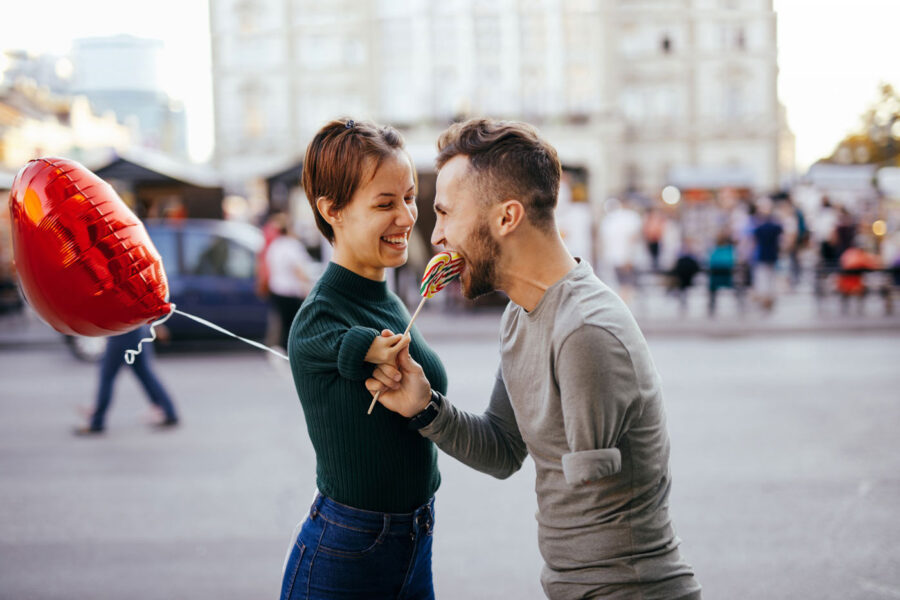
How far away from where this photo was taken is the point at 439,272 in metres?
1.94

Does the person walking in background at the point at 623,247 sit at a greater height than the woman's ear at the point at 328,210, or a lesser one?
lesser

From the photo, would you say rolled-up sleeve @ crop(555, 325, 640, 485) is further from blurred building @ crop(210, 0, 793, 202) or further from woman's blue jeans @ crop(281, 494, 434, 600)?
blurred building @ crop(210, 0, 793, 202)

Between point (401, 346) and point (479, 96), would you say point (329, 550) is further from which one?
point (479, 96)

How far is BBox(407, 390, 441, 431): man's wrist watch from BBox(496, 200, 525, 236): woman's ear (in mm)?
432

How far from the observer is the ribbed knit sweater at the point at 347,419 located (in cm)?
186

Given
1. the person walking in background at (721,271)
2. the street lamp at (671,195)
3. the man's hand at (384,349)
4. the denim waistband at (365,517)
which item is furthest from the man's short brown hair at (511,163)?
the street lamp at (671,195)

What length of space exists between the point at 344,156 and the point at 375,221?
17 centimetres

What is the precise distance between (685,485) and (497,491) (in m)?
1.21

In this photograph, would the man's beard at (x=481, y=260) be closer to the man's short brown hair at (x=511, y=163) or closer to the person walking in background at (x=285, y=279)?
the man's short brown hair at (x=511, y=163)

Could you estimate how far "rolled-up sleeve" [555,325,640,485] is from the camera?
5.12 ft

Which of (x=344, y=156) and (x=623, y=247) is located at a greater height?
(x=344, y=156)

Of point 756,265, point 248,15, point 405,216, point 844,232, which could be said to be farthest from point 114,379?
point 248,15

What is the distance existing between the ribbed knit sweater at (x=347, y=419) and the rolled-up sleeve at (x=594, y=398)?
0.47 meters

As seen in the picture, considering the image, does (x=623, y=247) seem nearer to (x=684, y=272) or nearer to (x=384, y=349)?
(x=684, y=272)
